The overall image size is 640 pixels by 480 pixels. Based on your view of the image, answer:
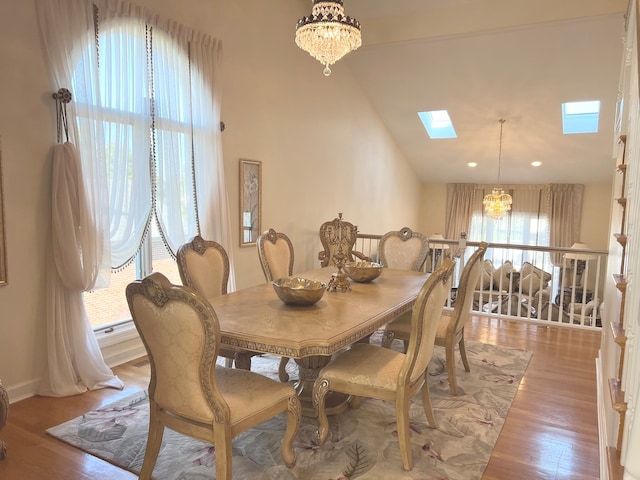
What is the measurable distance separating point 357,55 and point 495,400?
4757mm

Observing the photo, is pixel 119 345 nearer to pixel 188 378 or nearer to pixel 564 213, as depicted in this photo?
pixel 188 378

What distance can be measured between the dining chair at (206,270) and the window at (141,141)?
0.75 meters

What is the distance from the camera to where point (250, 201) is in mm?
4910

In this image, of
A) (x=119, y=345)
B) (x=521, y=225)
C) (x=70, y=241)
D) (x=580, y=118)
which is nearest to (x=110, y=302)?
(x=119, y=345)

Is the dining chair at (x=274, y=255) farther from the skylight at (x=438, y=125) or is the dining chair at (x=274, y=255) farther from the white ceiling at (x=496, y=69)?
the skylight at (x=438, y=125)

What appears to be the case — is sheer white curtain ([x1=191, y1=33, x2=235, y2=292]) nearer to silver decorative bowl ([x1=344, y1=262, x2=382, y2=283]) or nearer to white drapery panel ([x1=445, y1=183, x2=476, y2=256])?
silver decorative bowl ([x1=344, y1=262, x2=382, y2=283])

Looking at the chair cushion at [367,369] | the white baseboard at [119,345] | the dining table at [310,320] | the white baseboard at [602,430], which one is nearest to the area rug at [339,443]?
the dining table at [310,320]

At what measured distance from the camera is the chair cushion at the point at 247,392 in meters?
2.07

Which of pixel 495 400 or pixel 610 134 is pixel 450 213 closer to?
pixel 610 134

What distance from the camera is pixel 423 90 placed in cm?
662

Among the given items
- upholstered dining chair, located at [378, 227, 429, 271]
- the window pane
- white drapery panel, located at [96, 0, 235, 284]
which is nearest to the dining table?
upholstered dining chair, located at [378, 227, 429, 271]

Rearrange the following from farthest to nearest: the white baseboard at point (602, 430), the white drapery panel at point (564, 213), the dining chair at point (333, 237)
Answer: the white drapery panel at point (564, 213), the dining chair at point (333, 237), the white baseboard at point (602, 430)

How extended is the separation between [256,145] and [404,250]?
1.88 meters

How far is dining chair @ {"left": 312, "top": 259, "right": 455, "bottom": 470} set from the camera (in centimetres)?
232
